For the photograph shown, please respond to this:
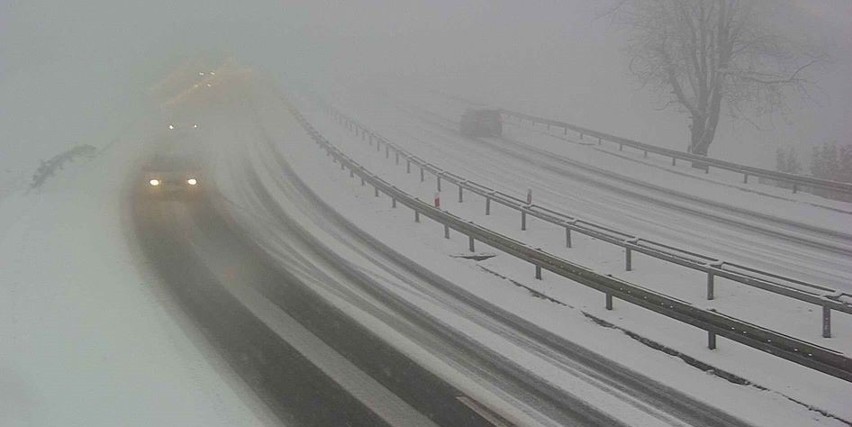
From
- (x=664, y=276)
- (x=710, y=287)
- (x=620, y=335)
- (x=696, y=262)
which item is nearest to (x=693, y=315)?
(x=620, y=335)

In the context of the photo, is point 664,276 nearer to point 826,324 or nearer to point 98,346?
point 826,324

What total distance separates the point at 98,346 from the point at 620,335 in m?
8.05

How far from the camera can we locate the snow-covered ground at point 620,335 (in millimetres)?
7926

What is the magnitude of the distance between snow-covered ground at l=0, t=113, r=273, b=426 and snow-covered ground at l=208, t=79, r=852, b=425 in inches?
156

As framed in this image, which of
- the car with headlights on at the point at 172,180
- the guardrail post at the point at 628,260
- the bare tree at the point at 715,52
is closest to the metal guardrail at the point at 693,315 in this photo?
the guardrail post at the point at 628,260

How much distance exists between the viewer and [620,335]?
Answer: 10.2 meters

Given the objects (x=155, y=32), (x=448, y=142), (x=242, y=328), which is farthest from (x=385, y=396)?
(x=155, y=32)

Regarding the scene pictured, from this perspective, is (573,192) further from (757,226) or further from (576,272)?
(576,272)

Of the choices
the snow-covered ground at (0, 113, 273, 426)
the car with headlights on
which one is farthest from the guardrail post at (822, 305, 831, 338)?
the car with headlights on

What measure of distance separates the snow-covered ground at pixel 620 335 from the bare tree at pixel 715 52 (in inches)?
654

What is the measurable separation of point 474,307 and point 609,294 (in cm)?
231

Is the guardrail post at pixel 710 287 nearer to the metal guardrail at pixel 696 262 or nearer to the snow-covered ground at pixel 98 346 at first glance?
the metal guardrail at pixel 696 262

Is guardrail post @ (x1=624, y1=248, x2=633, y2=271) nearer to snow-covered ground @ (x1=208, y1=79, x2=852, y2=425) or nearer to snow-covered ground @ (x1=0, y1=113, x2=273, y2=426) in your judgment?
snow-covered ground @ (x1=208, y1=79, x2=852, y2=425)

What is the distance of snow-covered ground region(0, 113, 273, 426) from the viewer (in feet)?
26.3
